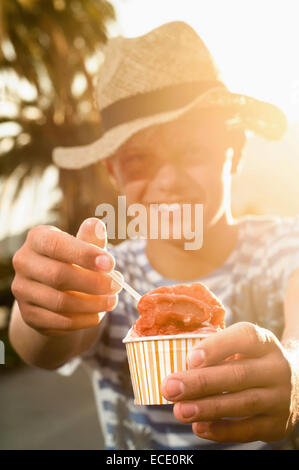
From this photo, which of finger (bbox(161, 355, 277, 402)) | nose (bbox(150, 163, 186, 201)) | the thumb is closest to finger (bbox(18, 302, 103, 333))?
the thumb

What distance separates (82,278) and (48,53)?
12.2 m

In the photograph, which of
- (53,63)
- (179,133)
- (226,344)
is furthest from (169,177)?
(53,63)

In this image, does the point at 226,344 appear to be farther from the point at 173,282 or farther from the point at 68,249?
the point at 173,282

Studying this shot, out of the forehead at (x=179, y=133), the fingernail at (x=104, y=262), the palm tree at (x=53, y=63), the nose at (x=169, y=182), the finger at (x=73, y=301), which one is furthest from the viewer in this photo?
the palm tree at (x=53, y=63)

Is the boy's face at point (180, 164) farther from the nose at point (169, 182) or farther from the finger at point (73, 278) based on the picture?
the finger at point (73, 278)

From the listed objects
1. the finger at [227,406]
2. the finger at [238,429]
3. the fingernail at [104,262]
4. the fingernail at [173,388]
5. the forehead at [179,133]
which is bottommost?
the finger at [238,429]

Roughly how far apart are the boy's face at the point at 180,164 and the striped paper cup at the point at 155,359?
2.94 ft

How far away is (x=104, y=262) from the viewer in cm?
119

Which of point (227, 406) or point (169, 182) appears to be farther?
point (169, 182)

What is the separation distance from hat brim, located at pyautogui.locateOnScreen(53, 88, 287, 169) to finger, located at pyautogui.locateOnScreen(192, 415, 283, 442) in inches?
53.1

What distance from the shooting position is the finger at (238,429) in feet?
3.62

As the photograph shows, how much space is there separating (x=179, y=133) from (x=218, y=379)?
143cm


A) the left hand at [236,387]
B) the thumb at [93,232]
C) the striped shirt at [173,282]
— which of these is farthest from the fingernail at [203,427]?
the striped shirt at [173,282]

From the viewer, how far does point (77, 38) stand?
12.5 meters
